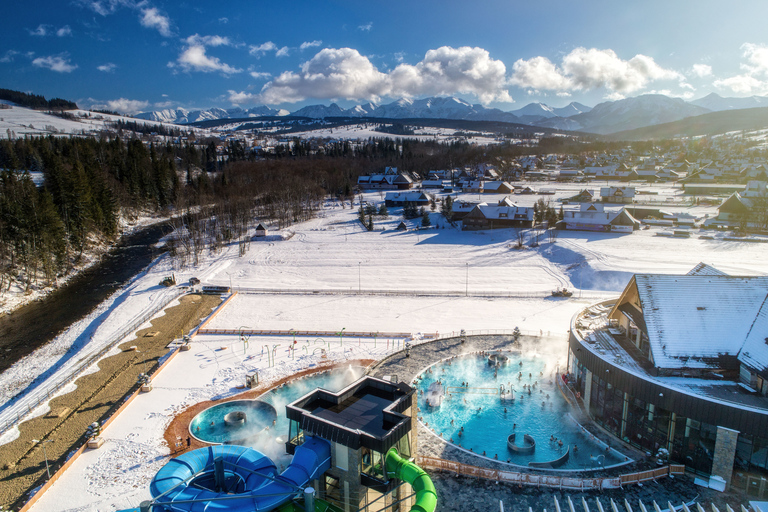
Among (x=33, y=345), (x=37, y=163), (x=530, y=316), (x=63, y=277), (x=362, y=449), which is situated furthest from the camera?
(x=37, y=163)

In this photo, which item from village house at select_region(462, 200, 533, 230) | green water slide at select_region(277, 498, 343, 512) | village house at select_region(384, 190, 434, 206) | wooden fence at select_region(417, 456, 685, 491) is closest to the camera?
green water slide at select_region(277, 498, 343, 512)

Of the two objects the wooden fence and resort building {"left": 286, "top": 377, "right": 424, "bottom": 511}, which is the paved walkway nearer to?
the wooden fence

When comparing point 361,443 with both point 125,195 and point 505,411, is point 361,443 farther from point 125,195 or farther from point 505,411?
point 125,195

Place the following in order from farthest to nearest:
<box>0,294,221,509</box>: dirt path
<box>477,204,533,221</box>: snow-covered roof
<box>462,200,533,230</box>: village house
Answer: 1. <box>462,200,533,230</box>: village house
2. <box>477,204,533,221</box>: snow-covered roof
3. <box>0,294,221,509</box>: dirt path

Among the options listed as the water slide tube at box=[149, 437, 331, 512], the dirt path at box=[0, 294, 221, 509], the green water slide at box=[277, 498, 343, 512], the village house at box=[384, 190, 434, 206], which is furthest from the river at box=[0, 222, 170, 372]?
the village house at box=[384, 190, 434, 206]

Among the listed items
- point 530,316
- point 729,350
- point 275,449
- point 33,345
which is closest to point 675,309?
point 729,350

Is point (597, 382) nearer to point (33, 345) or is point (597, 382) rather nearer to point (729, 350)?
point (729, 350)

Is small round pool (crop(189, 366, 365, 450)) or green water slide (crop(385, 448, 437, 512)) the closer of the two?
green water slide (crop(385, 448, 437, 512))
